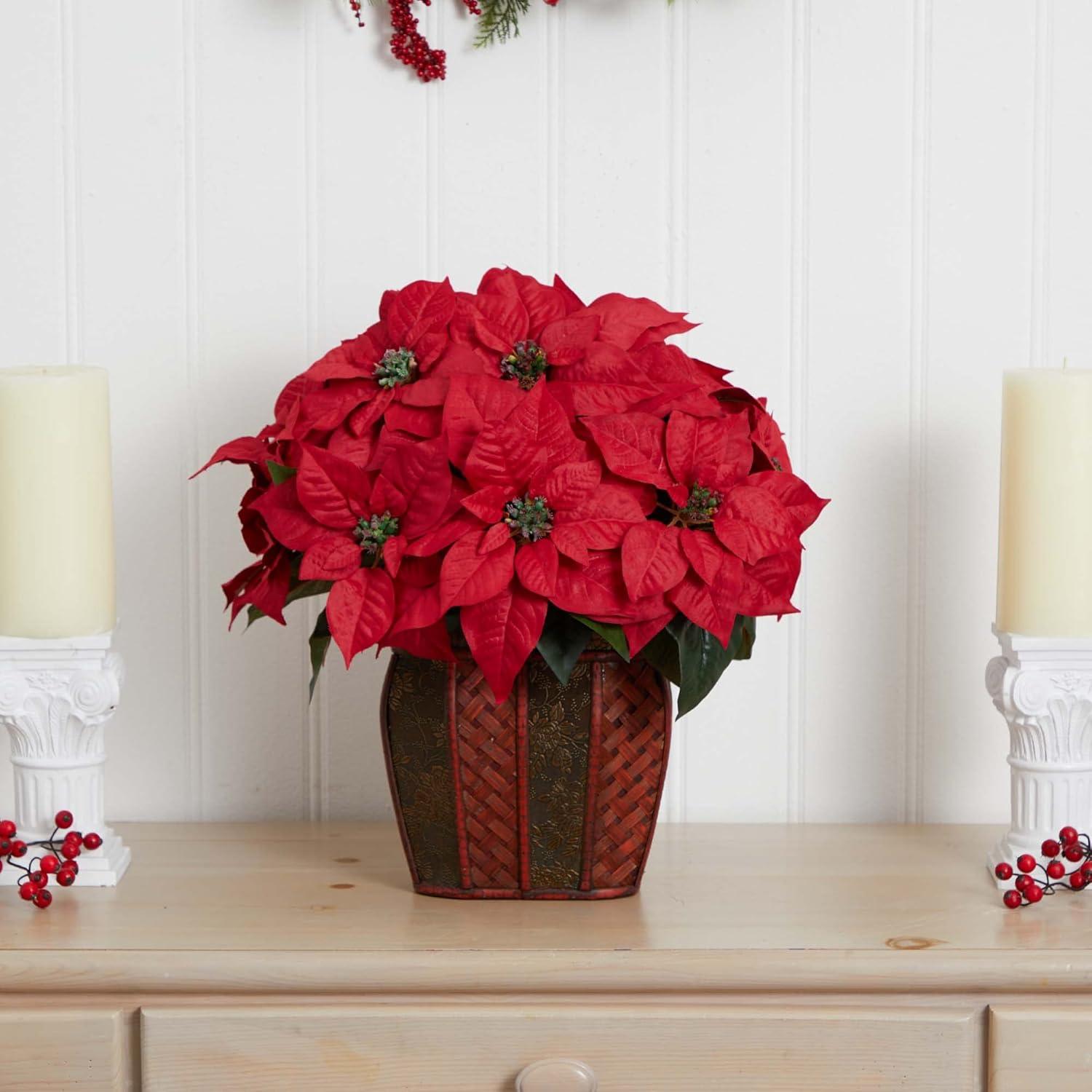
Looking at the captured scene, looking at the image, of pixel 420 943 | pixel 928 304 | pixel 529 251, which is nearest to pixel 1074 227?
pixel 928 304

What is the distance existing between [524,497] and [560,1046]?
13.7 inches

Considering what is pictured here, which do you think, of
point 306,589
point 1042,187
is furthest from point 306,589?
point 1042,187

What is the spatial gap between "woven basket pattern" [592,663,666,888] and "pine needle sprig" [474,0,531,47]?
0.57m

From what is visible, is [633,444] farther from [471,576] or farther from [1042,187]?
[1042,187]

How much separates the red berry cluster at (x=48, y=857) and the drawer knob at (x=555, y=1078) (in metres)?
0.34

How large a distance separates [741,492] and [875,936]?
0.99 feet

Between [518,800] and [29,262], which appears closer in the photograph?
[518,800]

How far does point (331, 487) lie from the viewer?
0.83 metres

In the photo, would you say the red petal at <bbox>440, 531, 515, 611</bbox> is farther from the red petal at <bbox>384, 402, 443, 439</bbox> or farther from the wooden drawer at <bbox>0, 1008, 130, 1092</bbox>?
the wooden drawer at <bbox>0, 1008, 130, 1092</bbox>

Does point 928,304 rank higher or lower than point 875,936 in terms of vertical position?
higher

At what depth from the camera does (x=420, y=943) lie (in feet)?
2.74

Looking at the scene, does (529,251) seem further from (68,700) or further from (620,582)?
(68,700)

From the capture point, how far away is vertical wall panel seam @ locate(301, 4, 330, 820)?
1.12 metres

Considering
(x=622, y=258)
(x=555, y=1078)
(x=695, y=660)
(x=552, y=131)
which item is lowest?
(x=555, y=1078)
